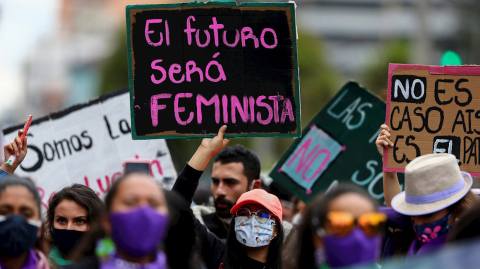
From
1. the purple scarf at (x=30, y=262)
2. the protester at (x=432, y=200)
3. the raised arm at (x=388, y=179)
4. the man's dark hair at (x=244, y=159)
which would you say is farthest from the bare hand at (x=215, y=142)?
the purple scarf at (x=30, y=262)

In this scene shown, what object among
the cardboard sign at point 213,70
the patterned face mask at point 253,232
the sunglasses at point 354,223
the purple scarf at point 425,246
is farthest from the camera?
the cardboard sign at point 213,70

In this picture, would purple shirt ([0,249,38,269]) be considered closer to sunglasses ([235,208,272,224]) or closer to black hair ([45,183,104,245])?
black hair ([45,183,104,245])

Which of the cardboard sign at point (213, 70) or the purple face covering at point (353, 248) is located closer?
the purple face covering at point (353, 248)

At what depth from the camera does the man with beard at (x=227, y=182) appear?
5637 millimetres

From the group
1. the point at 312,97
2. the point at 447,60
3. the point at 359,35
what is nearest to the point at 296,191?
the point at 447,60

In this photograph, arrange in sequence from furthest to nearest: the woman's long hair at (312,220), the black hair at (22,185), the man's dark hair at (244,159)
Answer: the man's dark hair at (244,159), the black hair at (22,185), the woman's long hair at (312,220)

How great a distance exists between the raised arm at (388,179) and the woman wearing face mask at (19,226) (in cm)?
Result: 211

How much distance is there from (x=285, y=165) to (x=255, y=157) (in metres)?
0.50

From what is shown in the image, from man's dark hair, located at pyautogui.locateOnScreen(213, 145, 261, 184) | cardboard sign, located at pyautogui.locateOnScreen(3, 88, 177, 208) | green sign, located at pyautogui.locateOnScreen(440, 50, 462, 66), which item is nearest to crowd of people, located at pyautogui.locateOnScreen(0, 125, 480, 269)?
man's dark hair, located at pyautogui.locateOnScreen(213, 145, 261, 184)

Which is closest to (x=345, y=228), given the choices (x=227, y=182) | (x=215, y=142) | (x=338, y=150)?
(x=215, y=142)

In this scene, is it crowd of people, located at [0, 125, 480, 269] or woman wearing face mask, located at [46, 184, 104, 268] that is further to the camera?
woman wearing face mask, located at [46, 184, 104, 268]

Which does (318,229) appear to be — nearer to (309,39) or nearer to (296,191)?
(296,191)

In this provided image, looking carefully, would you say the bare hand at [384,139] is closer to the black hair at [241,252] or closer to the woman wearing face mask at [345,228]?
the black hair at [241,252]

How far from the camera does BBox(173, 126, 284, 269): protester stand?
14.7 feet
